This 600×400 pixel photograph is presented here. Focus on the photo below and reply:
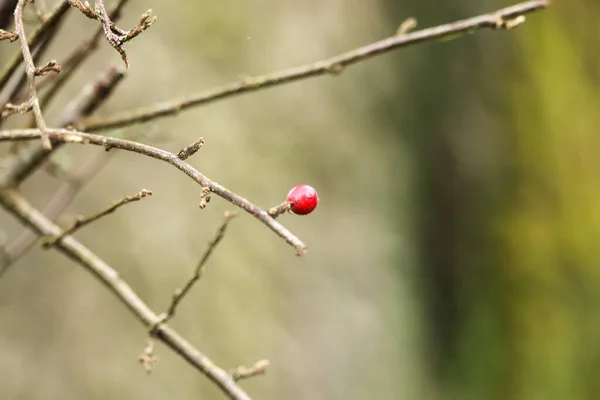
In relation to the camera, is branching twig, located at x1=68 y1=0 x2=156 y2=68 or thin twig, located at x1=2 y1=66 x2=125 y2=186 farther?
thin twig, located at x1=2 y1=66 x2=125 y2=186

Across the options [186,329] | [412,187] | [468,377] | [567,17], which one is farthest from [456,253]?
[186,329]

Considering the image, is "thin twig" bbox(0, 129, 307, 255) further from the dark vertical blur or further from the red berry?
the dark vertical blur

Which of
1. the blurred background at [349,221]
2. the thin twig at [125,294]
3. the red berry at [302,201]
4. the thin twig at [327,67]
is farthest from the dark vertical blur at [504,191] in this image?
the red berry at [302,201]

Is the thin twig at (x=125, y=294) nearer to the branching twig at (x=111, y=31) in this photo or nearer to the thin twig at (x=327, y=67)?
the thin twig at (x=327, y=67)

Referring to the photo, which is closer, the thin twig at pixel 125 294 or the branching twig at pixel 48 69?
the branching twig at pixel 48 69

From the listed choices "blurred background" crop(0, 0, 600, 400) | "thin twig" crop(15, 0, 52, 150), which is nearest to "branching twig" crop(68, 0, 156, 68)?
"thin twig" crop(15, 0, 52, 150)

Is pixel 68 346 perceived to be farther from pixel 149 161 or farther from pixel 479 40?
pixel 479 40

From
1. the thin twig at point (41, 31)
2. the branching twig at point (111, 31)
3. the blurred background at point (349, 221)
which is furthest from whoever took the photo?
the blurred background at point (349, 221)

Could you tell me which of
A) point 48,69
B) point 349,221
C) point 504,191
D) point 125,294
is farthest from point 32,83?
point 504,191
